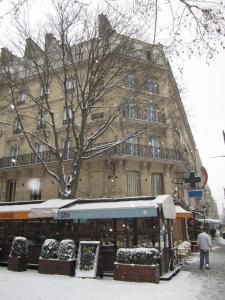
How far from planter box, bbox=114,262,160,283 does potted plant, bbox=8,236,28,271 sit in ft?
12.9

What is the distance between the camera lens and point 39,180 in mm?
23812

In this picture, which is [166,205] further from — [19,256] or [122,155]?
[122,155]

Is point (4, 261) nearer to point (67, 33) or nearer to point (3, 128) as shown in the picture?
point (67, 33)

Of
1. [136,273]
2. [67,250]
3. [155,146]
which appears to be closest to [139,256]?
[136,273]

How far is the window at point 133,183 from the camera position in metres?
22.1

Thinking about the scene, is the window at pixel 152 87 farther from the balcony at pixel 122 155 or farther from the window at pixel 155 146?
the balcony at pixel 122 155

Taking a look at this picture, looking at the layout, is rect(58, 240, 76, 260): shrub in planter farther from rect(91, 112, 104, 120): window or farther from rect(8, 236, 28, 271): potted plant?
rect(91, 112, 104, 120): window

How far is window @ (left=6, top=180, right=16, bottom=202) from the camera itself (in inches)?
976

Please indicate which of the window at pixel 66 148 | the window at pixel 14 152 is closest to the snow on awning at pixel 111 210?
the window at pixel 66 148

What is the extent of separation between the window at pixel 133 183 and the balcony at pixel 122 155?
4.63ft

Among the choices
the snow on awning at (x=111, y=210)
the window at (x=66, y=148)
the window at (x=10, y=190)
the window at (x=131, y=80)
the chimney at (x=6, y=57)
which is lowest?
the snow on awning at (x=111, y=210)

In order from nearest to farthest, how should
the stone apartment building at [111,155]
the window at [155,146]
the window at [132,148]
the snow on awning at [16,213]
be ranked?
the snow on awning at [16,213] < the stone apartment building at [111,155] < the window at [132,148] < the window at [155,146]

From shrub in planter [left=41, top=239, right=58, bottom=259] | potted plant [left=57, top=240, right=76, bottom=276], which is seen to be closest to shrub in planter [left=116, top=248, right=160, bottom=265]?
potted plant [left=57, top=240, right=76, bottom=276]

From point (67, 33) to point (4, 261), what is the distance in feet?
35.5
